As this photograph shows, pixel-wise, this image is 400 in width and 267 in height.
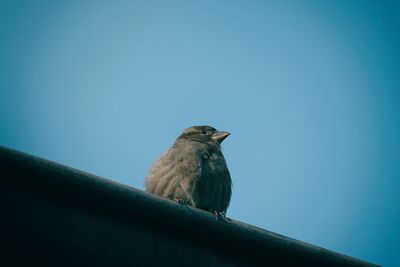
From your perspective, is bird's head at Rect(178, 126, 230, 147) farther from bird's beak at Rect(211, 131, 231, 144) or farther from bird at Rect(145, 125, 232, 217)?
bird at Rect(145, 125, 232, 217)

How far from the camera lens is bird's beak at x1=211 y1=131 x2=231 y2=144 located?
6.38 meters

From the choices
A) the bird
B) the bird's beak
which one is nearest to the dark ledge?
the bird

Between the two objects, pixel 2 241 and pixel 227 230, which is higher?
pixel 227 230

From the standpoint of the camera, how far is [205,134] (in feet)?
21.2

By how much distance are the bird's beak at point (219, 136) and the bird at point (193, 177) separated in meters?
0.84

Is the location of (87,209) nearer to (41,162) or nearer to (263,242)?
(41,162)

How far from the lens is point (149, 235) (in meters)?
2.15

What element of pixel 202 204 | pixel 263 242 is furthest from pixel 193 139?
pixel 263 242

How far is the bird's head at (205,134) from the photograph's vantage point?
20.3ft

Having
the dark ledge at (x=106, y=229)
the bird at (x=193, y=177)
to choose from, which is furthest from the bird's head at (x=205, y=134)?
the dark ledge at (x=106, y=229)

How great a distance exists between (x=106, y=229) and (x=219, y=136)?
4453 millimetres

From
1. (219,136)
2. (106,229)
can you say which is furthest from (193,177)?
(106,229)

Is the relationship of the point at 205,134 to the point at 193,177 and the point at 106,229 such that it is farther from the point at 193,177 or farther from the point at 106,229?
the point at 106,229

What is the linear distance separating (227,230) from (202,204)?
2.44m
